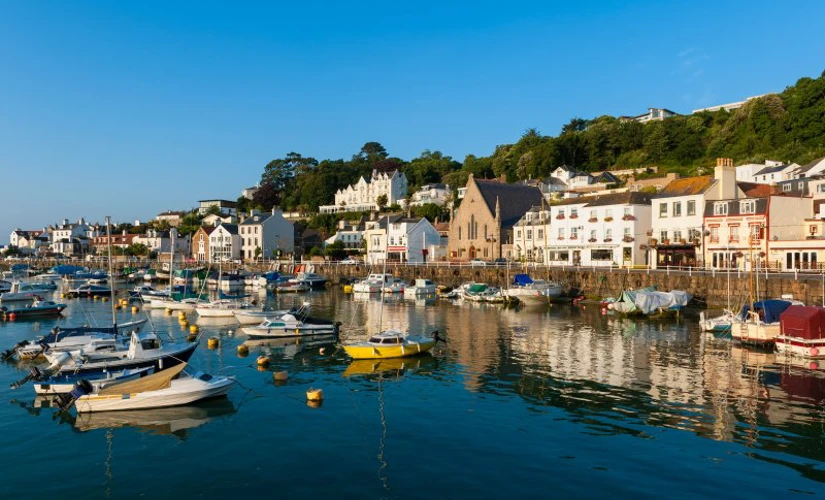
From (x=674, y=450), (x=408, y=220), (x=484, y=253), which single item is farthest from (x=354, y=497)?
(x=408, y=220)

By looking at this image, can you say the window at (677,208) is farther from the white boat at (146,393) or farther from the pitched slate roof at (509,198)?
the white boat at (146,393)

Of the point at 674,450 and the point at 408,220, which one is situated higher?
the point at 408,220

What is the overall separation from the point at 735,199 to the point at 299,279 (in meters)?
57.7

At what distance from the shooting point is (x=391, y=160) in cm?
17250

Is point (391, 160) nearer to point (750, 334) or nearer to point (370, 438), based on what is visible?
point (750, 334)

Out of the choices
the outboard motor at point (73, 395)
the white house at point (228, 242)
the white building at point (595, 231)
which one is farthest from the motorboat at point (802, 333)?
the white house at point (228, 242)

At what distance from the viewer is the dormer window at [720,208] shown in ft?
202

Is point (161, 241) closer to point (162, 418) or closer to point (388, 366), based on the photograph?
point (388, 366)

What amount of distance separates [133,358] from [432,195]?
383 feet

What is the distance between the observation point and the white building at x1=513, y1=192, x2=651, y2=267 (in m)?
70.6

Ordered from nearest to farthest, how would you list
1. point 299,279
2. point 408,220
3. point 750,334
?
point 750,334, point 299,279, point 408,220

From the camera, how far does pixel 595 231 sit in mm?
74625

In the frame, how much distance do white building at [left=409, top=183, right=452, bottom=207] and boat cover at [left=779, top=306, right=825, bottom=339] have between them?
106912mm

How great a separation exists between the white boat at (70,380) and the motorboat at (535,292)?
43863 millimetres
